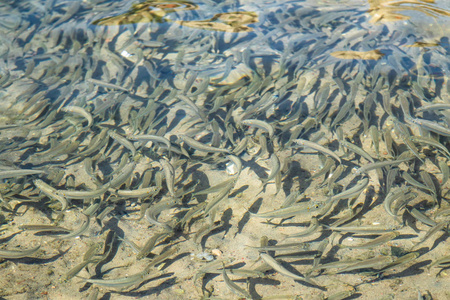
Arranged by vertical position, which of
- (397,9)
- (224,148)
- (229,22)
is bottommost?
(224,148)

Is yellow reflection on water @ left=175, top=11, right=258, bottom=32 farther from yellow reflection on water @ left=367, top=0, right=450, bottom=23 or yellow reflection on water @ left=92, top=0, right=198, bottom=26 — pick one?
yellow reflection on water @ left=367, top=0, right=450, bottom=23

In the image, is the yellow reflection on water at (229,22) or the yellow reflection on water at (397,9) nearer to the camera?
the yellow reflection on water at (397,9)

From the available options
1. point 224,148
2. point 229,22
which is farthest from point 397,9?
point 224,148

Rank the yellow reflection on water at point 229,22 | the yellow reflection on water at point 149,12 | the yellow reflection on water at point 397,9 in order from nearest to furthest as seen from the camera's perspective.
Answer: the yellow reflection on water at point 397,9, the yellow reflection on water at point 229,22, the yellow reflection on water at point 149,12

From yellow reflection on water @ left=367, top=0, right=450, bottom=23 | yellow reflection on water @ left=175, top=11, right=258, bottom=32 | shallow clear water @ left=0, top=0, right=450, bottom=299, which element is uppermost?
yellow reflection on water @ left=367, top=0, right=450, bottom=23

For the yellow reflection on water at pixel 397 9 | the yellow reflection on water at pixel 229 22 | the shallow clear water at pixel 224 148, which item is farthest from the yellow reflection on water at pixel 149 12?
the yellow reflection on water at pixel 397 9

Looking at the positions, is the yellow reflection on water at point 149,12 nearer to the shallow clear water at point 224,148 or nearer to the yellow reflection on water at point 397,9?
the shallow clear water at point 224,148

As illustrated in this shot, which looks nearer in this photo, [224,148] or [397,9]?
[224,148]

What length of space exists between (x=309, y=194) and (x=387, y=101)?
196 centimetres

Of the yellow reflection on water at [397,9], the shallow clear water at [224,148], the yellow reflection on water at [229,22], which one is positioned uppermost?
the yellow reflection on water at [397,9]

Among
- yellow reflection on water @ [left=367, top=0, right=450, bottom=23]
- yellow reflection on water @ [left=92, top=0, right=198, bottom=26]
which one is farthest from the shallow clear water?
yellow reflection on water @ [left=92, top=0, right=198, bottom=26]

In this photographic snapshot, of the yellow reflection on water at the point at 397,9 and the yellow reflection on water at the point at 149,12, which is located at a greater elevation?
the yellow reflection on water at the point at 397,9

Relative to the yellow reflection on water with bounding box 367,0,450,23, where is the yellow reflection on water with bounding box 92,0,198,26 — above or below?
below

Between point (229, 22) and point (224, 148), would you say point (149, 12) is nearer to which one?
point (229, 22)
